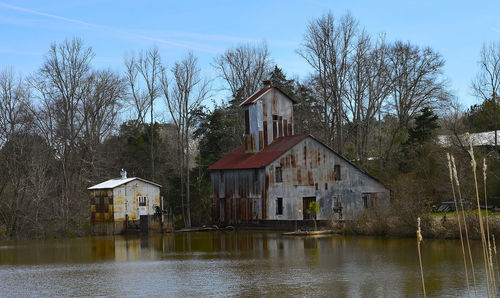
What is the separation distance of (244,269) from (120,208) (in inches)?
919

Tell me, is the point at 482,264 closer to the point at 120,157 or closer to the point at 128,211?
the point at 128,211

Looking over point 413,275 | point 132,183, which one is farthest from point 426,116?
point 413,275

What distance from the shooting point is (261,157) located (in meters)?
44.1

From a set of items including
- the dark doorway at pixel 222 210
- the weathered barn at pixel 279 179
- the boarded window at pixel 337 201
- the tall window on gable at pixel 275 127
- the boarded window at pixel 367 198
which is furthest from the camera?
the tall window on gable at pixel 275 127

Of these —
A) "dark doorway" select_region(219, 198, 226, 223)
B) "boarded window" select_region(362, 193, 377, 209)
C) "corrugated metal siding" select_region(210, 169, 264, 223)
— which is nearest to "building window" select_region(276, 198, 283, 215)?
"corrugated metal siding" select_region(210, 169, 264, 223)

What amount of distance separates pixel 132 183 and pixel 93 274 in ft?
74.4

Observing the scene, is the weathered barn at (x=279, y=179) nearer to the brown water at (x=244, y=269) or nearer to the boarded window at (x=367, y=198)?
the boarded window at (x=367, y=198)

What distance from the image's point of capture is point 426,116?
4866 centimetres

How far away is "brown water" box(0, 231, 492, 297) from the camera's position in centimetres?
1602

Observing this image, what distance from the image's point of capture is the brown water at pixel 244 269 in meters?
16.0

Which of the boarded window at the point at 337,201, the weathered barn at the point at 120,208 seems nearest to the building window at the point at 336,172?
the boarded window at the point at 337,201

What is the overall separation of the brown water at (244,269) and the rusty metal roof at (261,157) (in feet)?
35.2

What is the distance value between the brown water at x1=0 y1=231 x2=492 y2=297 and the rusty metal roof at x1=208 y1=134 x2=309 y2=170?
1074cm

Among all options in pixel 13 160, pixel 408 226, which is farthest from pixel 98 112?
pixel 408 226
